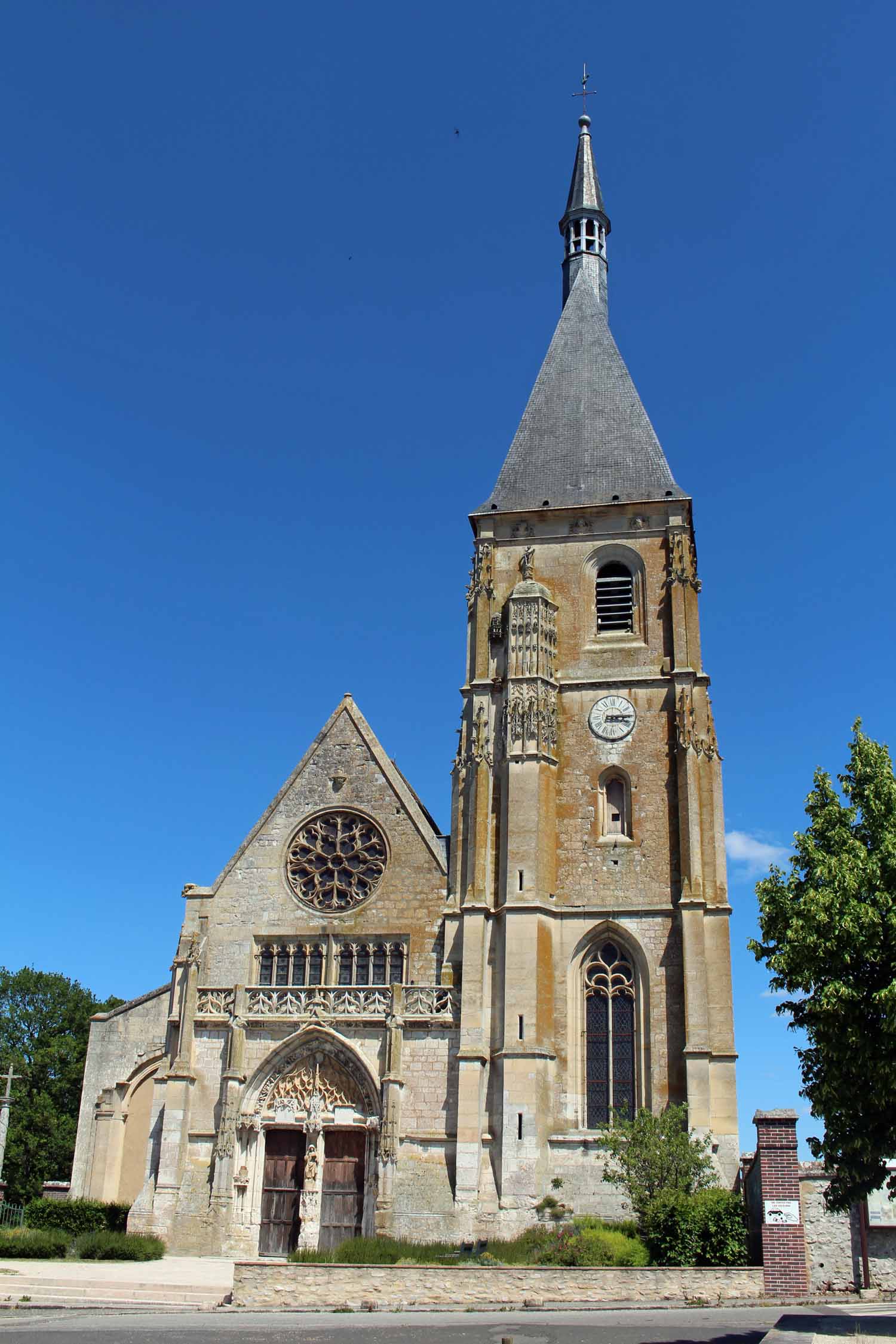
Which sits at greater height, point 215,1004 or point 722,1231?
point 215,1004

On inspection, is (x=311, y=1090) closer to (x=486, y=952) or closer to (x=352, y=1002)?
(x=352, y=1002)

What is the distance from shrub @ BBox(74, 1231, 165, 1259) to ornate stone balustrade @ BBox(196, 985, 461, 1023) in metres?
4.48

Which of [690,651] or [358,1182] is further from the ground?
[690,651]

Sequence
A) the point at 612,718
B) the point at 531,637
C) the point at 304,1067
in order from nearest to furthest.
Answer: the point at 304,1067, the point at 612,718, the point at 531,637

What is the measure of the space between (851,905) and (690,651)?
1463 cm

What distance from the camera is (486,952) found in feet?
79.2

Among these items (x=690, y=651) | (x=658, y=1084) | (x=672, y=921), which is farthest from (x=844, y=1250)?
(x=690, y=651)

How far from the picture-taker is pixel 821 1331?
10242 mm

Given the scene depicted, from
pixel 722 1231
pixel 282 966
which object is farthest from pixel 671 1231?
pixel 282 966

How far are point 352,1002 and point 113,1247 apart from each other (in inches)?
235

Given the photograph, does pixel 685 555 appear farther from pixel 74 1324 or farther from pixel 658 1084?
pixel 74 1324

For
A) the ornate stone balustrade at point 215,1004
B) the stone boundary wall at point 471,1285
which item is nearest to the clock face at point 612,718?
the ornate stone balustrade at point 215,1004

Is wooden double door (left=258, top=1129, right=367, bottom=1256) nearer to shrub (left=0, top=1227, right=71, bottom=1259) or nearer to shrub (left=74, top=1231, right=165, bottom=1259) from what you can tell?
shrub (left=74, top=1231, right=165, bottom=1259)

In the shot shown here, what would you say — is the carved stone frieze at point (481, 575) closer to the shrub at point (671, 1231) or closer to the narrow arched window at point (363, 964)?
the narrow arched window at point (363, 964)
